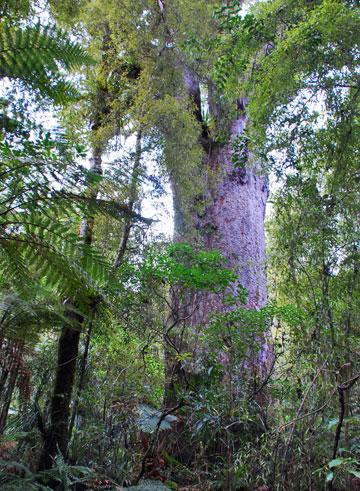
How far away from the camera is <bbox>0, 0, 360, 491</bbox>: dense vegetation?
251 cm

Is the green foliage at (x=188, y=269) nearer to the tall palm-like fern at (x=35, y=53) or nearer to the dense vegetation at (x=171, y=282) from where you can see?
the dense vegetation at (x=171, y=282)

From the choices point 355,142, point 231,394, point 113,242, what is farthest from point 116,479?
point 355,142

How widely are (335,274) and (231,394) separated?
1.14 m

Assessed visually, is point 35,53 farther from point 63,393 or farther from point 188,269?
point 63,393

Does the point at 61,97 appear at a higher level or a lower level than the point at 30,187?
higher

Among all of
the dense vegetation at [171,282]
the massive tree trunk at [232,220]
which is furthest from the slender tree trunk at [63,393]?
the massive tree trunk at [232,220]

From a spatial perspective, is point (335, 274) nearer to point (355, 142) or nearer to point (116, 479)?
point (355, 142)

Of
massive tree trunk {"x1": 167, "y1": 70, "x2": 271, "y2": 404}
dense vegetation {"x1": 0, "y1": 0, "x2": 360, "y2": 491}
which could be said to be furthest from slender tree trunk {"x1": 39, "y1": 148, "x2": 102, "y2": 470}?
massive tree trunk {"x1": 167, "y1": 70, "x2": 271, "y2": 404}

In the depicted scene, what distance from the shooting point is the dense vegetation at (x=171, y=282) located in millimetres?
2510

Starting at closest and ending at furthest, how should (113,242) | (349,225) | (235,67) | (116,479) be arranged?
1. (116,479)
2. (349,225)
3. (235,67)
4. (113,242)

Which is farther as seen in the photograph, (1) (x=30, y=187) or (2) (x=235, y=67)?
(2) (x=235, y=67)

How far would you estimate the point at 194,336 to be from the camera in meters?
3.85

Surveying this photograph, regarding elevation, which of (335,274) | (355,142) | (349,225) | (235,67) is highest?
(235,67)

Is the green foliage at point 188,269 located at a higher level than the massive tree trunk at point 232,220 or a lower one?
lower
